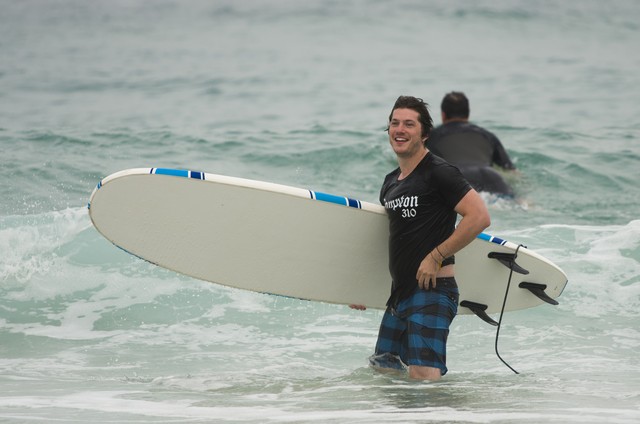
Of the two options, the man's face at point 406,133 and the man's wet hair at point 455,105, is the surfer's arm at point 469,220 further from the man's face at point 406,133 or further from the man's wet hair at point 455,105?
the man's wet hair at point 455,105

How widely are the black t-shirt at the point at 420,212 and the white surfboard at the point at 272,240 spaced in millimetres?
368

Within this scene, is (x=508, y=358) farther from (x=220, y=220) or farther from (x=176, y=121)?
(x=176, y=121)

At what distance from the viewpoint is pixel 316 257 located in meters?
4.93

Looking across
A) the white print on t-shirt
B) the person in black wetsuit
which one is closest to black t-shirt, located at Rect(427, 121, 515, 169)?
the person in black wetsuit

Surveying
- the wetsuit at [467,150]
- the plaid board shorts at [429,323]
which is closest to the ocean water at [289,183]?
the plaid board shorts at [429,323]

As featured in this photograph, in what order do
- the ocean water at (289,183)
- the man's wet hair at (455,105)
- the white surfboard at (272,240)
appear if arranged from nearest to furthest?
the ocean water at (289,183)
the white surfboard at (272,240)
the man's wet hair at (455,105)

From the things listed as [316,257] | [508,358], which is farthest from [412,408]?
[508,358]

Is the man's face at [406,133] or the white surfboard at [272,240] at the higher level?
the man's face at [406,133]

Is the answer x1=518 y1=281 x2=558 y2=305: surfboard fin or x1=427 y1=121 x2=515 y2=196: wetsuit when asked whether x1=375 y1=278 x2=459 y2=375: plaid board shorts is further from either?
x1=427 y1=121 x2=515 y2=196: wetsuit

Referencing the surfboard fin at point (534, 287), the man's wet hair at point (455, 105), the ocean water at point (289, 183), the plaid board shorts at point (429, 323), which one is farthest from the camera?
the man's wet hair at point (455, 105)

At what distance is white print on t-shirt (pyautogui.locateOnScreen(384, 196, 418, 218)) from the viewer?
420cm

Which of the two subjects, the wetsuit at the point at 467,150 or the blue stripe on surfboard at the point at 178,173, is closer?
the blue stripe on surfboard at the point at 178,173

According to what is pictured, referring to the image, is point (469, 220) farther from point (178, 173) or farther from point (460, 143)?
point (460, 143)

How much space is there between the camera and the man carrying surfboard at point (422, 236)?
4152 mm
